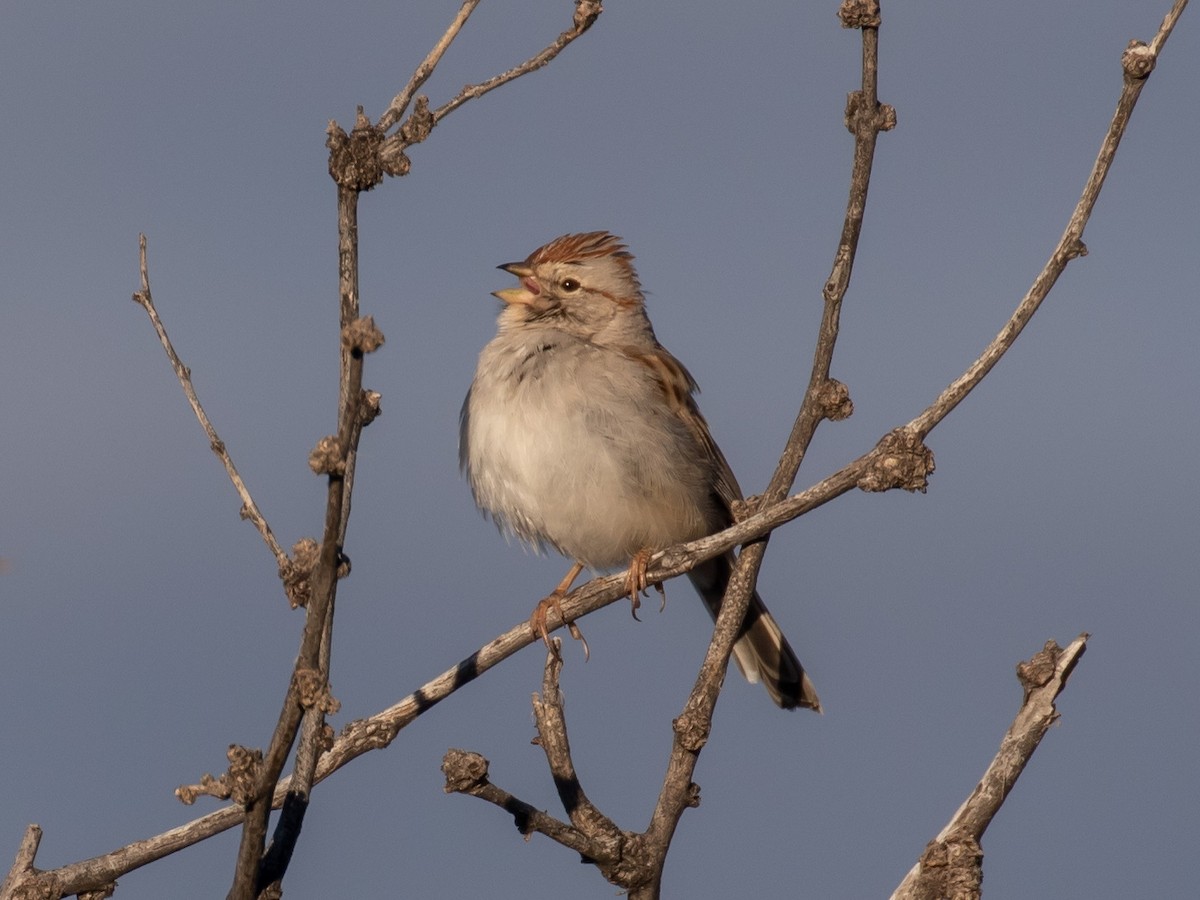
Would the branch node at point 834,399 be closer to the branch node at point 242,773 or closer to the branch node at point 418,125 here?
the branch node at point 418,125

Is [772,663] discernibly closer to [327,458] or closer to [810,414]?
[810,414]

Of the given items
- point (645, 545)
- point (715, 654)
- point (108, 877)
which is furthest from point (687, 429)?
point (108, 877)

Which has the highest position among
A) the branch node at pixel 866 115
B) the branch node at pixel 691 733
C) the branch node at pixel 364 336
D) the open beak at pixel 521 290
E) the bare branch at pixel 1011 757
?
the open beak at pixel 521 290

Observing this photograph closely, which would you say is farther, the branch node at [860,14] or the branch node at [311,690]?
the branch node at [860,14]

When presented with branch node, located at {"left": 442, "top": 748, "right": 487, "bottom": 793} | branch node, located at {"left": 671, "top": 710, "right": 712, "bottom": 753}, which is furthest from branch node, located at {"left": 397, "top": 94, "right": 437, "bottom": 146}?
branch node, located at {"left": 671, "top": 710, "right": 712, "bottom": 753}

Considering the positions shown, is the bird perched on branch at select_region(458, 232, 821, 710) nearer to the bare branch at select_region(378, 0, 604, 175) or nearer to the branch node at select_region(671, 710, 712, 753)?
the branch node at select_region(671, 710, 712, 753)

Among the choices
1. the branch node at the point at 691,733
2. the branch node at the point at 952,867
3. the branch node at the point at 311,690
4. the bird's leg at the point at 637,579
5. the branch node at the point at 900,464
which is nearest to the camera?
the branch node at the point at 311,690

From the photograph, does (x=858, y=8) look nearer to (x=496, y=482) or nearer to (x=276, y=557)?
(x=276, y=557)

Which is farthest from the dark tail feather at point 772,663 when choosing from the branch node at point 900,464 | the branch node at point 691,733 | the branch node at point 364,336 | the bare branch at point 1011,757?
the branch node at point 364,336
